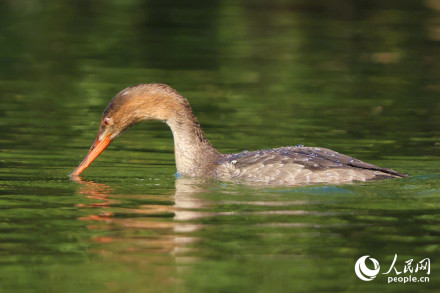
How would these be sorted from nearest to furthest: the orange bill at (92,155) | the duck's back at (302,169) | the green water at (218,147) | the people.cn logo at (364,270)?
Result: the people.cn logo at (364,270)
the green water at (218,147)
the duck's back at (302,169)
the orange bill at (92,155)

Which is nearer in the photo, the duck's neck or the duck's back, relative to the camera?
the duck's back

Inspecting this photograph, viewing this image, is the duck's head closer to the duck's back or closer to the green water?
the green water

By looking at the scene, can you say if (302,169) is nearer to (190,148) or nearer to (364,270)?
(190,148)

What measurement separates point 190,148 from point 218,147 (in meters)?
1.86

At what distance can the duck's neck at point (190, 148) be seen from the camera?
1197 cm

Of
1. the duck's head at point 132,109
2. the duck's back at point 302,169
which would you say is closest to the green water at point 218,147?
the duck's back at point 302,169

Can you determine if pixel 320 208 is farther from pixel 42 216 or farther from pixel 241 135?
pixel 241 135

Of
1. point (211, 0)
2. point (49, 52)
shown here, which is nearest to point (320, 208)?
point (49, 52)

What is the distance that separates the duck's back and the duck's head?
1.18 metres

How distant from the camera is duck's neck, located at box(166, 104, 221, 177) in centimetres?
1197

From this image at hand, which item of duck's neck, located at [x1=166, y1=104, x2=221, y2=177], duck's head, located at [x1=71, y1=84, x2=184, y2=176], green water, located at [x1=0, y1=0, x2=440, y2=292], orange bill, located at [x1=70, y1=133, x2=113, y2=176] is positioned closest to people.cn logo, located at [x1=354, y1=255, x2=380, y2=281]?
green water, located at [x1=0, y1=0, x2=440, y2=292]

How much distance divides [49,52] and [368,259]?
1562 cm

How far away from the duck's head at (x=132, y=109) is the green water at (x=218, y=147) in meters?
0.39

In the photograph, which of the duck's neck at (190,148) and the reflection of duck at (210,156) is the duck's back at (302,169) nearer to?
the reflection of duck at (210,156)
